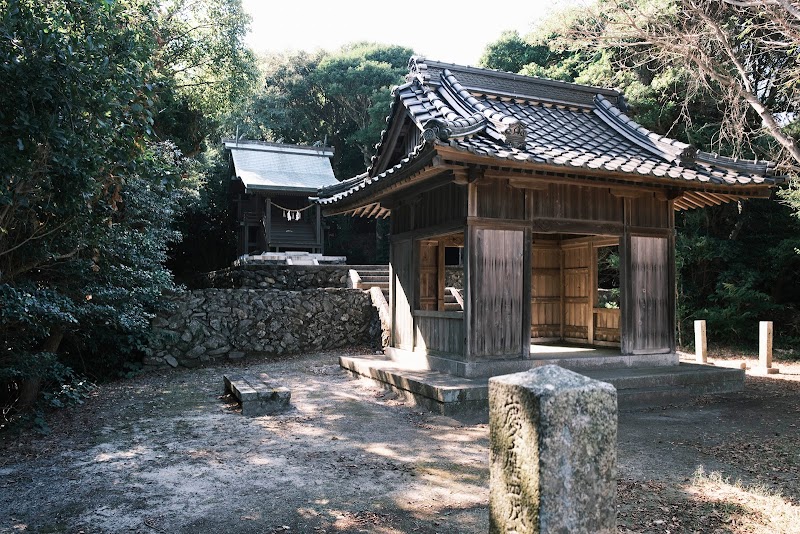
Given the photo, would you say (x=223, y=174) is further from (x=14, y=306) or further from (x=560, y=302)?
(x=14, y=306)

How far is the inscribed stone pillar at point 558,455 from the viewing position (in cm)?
237

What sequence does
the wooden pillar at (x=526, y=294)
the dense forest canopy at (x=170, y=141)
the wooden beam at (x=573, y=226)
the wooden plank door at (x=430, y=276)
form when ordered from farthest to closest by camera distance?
the wooden plank door at (x=430, y=276), the wooden beam at (x=573, y=226), the wooden pillar at (x=526, y=294), the dense forest canopy at (x=170, y=141)

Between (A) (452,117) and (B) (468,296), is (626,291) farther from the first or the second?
(A) (452,117)

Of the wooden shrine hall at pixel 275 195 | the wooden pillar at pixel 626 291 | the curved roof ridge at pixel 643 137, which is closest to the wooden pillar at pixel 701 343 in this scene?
the wooden pillar at pixel 626 291

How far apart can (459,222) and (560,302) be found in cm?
527

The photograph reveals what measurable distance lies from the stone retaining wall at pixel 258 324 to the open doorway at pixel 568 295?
4.30m

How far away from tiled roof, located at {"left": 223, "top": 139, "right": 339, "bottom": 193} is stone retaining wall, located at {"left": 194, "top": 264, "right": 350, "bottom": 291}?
595cm

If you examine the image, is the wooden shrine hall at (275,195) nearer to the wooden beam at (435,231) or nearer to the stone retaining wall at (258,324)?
the stone retaining wall at (258,324)

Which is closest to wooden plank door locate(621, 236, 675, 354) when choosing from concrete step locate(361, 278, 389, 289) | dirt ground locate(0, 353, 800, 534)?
dirt ground locate(0, 353, 800, 534)

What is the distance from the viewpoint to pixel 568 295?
1238cm

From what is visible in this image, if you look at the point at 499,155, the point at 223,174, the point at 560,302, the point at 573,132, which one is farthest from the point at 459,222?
the point at 223,174

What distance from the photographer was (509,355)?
8359 millimetres

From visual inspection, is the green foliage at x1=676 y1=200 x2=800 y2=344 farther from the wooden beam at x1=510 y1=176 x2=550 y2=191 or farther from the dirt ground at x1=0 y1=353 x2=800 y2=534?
the wooden beam at x1=510 y1=176 x2=550 y2=191

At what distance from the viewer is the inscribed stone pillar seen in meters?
2.37
